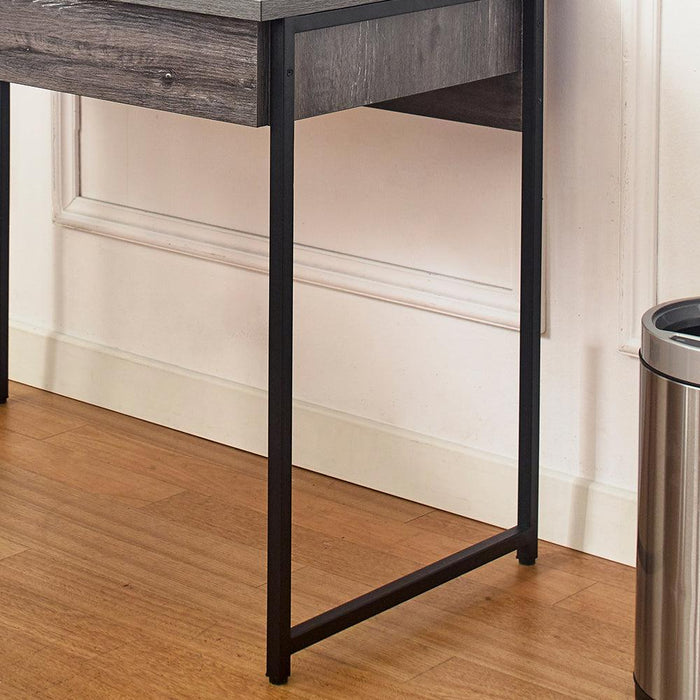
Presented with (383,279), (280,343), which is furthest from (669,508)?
(383,279)

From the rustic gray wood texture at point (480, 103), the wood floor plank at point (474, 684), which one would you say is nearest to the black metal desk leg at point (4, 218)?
the rustic gray wood texture at point (480, 103)

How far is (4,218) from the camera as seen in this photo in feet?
7.77

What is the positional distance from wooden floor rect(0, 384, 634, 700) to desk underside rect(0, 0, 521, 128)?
26.0 inches

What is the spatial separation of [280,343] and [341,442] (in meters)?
0.71

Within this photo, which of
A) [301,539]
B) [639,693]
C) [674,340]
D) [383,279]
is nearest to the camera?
[674,340]

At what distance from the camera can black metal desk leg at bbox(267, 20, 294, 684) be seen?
4.50ft

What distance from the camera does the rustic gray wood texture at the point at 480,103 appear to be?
1.74 m

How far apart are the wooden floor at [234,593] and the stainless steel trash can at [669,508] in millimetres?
159

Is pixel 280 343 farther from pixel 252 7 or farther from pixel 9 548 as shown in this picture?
pixel 9 548

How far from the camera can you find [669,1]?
166 centimetres

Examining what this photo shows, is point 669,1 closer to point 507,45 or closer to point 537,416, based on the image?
point 507,45

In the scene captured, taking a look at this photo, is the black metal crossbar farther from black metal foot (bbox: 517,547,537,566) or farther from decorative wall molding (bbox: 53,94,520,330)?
decorative wall molding (bbox: 53,94,520,330)

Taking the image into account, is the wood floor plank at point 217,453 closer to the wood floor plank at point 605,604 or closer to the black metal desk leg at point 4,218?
the black metal desk leg at point 4,218

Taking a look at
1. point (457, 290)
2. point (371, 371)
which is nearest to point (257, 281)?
point (371, 371)
